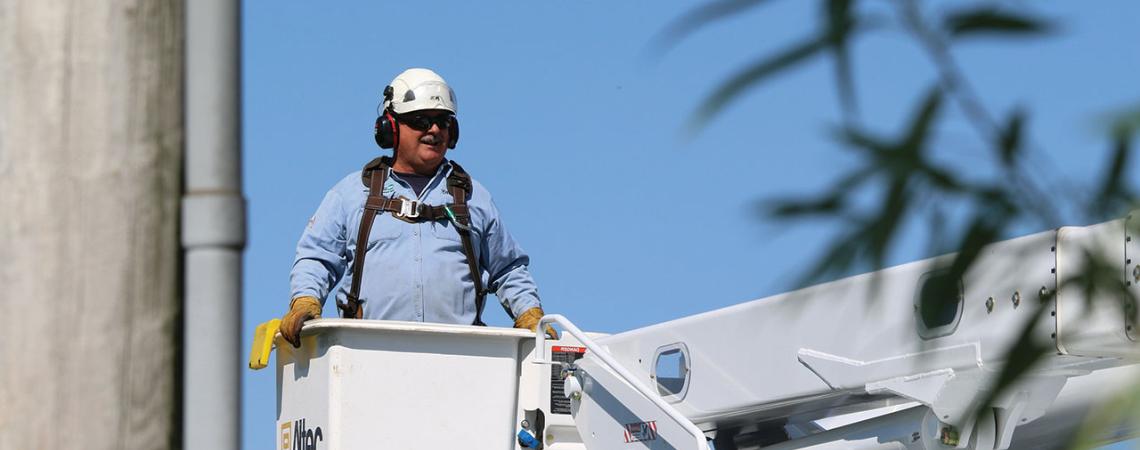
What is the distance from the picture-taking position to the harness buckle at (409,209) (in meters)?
6.43

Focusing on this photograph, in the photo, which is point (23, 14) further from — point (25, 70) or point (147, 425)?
point (147, 425)

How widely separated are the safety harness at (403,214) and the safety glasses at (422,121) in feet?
0.57

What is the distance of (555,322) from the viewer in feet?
20.7

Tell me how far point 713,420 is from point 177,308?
4.20 meters

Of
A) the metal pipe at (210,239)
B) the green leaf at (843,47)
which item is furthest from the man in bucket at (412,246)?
the green leaf at (843,47)

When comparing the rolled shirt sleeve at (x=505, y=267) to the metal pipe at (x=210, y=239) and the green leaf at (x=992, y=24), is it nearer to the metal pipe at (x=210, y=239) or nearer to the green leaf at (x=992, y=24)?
the metal pipe at (x=210, y=239)

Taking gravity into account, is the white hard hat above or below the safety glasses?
above

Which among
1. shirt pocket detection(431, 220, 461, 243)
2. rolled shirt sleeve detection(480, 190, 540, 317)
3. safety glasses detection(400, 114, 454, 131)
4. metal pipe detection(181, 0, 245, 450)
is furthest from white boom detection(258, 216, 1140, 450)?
metal pipe detection(181, 0, 245, 450)

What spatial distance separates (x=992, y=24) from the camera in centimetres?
132

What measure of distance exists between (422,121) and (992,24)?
5.47 m

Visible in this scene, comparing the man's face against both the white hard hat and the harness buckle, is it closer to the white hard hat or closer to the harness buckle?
the white hard hat

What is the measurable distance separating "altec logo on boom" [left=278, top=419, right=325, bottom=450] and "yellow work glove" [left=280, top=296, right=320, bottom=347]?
0.34 m

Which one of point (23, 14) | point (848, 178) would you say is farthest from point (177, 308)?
point (848, 178)

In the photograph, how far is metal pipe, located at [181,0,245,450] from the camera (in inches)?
80.0
